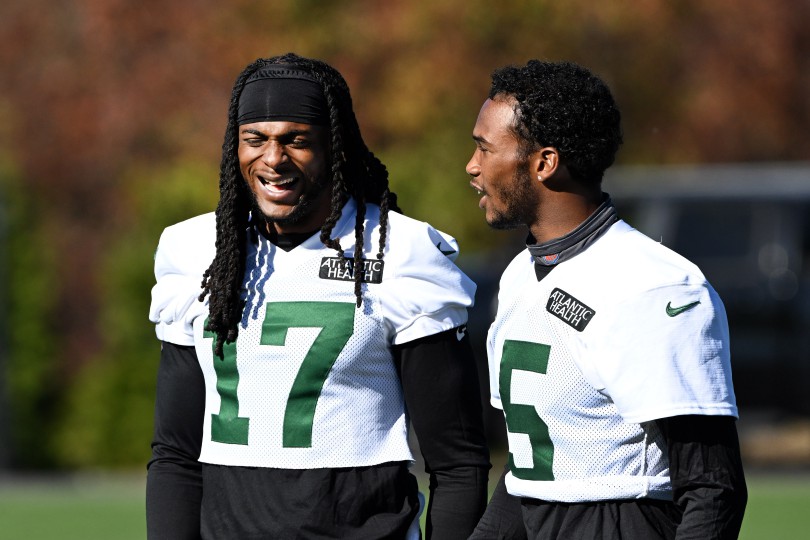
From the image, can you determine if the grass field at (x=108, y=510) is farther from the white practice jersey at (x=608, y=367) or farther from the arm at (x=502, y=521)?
the white practice jersey at (x=608, y=367)

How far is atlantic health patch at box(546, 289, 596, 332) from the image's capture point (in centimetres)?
291

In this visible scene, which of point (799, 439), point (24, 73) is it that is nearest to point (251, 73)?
point (799, 439)

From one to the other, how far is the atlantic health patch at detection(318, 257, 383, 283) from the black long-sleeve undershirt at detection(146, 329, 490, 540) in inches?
6.9

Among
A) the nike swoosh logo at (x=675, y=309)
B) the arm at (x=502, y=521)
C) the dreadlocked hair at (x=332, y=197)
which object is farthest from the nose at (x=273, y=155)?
the nike swoosh logo at (x=675, y=309)

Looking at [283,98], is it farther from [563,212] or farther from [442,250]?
[563,212]

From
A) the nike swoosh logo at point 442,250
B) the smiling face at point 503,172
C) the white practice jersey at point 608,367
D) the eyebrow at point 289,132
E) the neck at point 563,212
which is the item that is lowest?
the white practice jersey at point 608,367

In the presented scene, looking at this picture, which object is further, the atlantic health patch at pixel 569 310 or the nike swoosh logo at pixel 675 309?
the atlantic health patch at pixel 569 310

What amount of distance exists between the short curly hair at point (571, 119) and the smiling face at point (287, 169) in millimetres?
508

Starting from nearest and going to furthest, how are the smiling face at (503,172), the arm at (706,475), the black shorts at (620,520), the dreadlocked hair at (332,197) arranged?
the arm at (706,475), the black shorts at (620,520), the smiling face at (503,172), the dreadlocked hair at (332,197)

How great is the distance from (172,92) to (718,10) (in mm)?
6304

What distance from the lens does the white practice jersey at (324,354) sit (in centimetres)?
324

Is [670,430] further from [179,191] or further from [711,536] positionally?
[179,191]

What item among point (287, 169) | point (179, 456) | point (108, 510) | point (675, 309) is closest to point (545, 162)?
point (675, 309)

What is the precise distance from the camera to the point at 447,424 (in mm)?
3291
